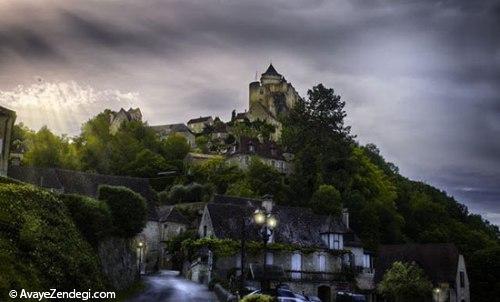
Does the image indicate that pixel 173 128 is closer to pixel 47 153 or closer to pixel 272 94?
pixel 272 94

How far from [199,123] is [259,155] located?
58.1 metres

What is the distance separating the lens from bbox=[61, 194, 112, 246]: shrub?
3259cm

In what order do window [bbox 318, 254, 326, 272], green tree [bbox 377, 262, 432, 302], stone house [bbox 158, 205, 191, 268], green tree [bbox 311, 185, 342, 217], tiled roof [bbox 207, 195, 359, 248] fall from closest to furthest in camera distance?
tiled roof [bbox 207, 195, 359, 248], window [bbox 318, 254, 326, 272], green tree [bbox 377, 262, 432, 302], stone house [bbox 158, 205, 191, 268], green tree [bbox 311, 185, 342, 217]

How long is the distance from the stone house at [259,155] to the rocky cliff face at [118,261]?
5805 centimetres

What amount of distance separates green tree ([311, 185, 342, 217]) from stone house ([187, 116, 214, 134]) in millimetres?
78867

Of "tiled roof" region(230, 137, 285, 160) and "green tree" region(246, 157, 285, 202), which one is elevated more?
"tiled roof" region(230, 137, 285, 160)

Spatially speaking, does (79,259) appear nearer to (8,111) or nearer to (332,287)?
(8,111)

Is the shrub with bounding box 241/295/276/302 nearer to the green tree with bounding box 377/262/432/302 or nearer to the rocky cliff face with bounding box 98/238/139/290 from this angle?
the rocky cliff face with bounding box 98/238/139/290

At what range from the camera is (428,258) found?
63.4 m

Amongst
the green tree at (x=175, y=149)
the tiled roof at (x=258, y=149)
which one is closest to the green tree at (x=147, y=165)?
the green tree at (x=175, y=149)

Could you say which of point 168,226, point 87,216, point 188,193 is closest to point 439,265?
point 168,226

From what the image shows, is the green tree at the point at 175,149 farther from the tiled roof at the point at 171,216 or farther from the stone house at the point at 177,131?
the tiled roof at the point at 171,216

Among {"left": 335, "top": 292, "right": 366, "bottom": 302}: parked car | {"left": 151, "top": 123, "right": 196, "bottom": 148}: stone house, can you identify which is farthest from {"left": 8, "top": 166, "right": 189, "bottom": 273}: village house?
{"left": 151, "top": 123, "right": 196, "bottom": 148}: stone house

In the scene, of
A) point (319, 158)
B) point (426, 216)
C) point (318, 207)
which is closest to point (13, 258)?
point (318, 207)
